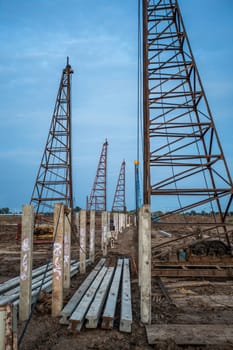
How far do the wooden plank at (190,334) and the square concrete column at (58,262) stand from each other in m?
1.87

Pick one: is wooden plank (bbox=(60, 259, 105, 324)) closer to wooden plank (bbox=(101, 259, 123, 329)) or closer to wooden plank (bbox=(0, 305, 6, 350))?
wooden plank (bbox=(101, 259, 123, 329))

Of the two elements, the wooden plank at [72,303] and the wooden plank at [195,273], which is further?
the wooden plank at [195,273]

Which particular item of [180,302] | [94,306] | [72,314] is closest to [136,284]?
[180,302]

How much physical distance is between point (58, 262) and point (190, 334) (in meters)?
2.86

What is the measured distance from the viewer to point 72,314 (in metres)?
5.14

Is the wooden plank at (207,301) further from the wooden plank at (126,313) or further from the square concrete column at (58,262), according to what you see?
the square concrete column at (58,262)

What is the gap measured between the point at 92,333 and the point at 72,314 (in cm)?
52

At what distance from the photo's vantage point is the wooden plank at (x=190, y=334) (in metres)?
4.52

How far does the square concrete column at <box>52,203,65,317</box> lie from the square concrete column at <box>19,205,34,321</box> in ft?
1.61

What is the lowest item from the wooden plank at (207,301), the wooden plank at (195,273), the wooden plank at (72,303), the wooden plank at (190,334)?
the wooden plank at (190,334)

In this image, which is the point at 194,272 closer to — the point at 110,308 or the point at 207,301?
the point at 207,301

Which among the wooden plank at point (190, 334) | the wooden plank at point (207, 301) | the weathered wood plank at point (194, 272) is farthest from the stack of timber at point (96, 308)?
the weathered wood plank at point (194, 272)

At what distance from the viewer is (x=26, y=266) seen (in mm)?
5617

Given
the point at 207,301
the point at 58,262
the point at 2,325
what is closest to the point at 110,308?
the point at 58,262
